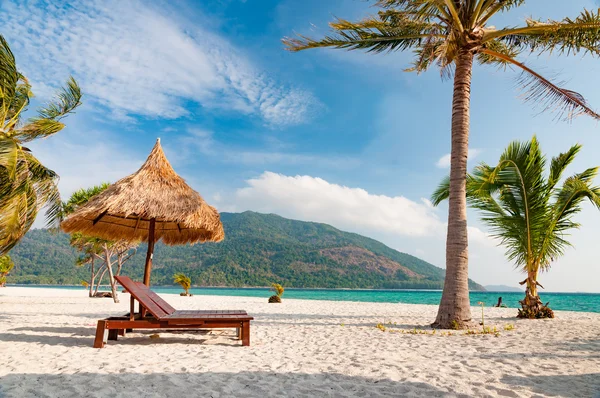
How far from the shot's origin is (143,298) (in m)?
5.42

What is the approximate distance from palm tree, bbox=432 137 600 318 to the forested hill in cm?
6402

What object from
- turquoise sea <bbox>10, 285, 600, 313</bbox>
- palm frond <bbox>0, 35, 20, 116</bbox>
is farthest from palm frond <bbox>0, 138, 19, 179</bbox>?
turquoise sea <bbox>10, 285, 600, 313</bbox>

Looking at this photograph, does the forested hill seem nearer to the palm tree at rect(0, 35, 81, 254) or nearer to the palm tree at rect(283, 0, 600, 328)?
the palm tree at rect(0, 35, 81, 254)

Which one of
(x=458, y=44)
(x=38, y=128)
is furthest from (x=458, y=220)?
(x=38, y=128)

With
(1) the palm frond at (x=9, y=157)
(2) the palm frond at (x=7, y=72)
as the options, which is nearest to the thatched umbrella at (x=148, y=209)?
(1) the palm frond at (x=9, y=157)

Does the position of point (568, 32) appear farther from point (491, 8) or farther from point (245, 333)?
point (245, 333)

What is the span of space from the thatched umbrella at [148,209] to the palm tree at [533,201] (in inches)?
267

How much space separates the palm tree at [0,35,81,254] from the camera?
737cm

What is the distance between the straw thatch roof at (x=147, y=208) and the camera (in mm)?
6980

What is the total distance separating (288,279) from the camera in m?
76.5

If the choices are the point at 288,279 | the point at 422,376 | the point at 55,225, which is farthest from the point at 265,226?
the point at 422,376

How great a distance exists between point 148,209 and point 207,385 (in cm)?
428

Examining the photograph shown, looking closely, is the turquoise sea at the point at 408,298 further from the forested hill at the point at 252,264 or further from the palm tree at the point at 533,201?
the forested hill at the point at 252,264

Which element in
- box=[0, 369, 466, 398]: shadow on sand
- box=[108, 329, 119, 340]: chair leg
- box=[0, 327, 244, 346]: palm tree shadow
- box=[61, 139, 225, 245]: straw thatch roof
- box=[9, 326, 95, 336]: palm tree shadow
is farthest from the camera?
box=[61, 139, 225, 245]: straw thatch roof
